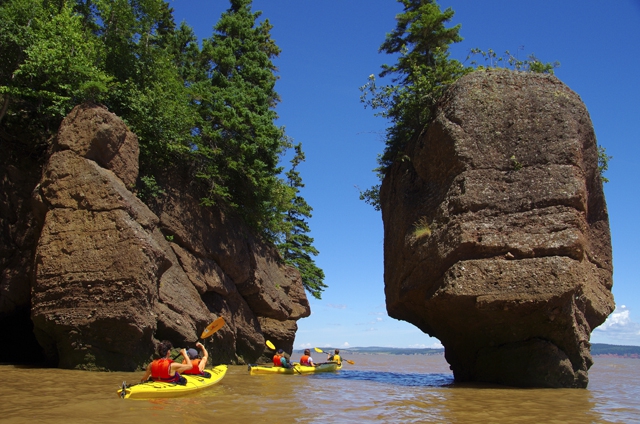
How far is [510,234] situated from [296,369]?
10911mm

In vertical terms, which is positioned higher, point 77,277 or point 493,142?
point 493,142

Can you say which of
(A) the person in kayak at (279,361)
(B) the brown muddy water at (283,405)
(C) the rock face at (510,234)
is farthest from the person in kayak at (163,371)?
(A) the person in kayak at (279,361)

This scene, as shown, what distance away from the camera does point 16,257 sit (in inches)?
611

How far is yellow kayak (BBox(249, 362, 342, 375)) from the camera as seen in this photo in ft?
60.1

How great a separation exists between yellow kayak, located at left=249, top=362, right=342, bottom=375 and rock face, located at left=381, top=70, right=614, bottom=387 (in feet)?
18.5

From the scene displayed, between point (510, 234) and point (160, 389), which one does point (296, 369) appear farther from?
Answer: point (160, 389)

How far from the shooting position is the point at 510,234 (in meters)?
14.1

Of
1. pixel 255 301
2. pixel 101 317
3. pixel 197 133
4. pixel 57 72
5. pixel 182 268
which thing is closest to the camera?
pixel 101 317

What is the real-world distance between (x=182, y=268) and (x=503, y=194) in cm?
1224

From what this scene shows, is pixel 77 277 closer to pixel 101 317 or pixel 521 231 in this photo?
pixel 101 317

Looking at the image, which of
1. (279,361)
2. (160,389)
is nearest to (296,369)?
(279,361)

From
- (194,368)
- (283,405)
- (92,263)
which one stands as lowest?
(283,405)

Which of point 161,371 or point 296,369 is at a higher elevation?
point 161,371

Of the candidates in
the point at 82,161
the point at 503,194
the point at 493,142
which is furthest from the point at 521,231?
the point at 82,161
